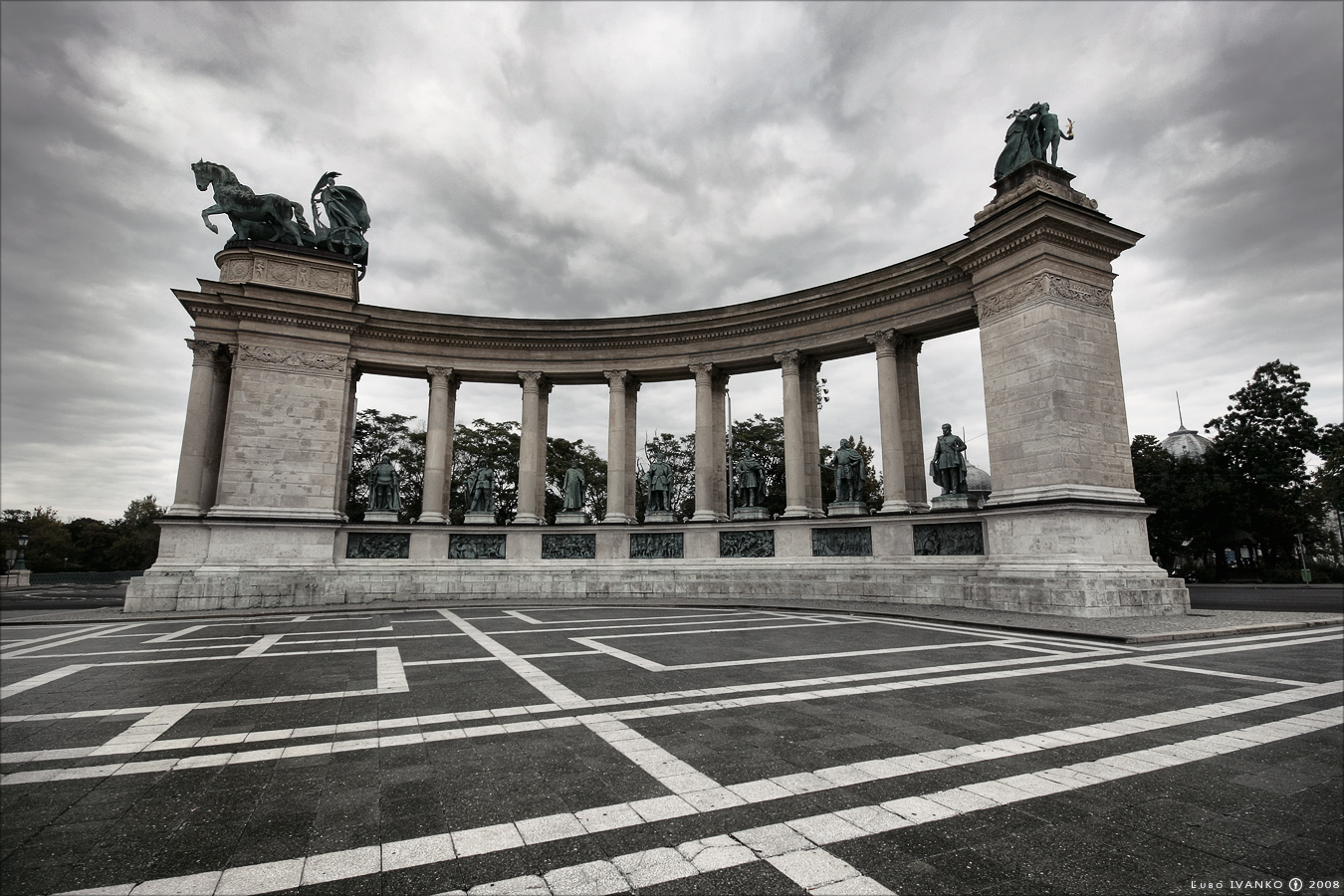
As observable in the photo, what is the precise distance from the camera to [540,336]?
98.8 feet

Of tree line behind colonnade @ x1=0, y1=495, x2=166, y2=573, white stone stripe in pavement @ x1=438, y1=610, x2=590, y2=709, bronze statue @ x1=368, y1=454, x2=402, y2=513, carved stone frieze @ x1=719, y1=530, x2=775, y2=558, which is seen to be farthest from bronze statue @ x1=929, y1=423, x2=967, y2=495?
tree line behind colonnade @ x1=0, y1=495, x2=166, y2=573

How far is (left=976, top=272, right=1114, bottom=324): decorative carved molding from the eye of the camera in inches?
798

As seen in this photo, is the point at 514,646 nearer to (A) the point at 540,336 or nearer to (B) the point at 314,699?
(B) the point at 314,699

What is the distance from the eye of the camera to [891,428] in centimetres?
2438

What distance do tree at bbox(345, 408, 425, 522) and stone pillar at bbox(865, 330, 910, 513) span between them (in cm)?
3707

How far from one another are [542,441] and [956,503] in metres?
17.9

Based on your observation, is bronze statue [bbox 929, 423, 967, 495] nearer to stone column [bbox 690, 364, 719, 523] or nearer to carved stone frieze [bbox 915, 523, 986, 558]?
carved stone frieze [bbox 915, 523, 986, 558]

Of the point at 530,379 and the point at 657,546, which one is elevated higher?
the point at 530,379

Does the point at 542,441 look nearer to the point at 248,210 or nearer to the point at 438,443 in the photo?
the point at 438,443

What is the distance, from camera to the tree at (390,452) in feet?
161

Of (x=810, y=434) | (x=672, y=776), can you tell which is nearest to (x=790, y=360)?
(x=810, y=434)

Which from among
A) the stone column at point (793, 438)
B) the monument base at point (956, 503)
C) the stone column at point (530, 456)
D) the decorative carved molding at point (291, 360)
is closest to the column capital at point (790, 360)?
the stone column at point (793, 438)

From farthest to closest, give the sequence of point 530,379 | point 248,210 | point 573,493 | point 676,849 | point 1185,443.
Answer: point 1185,443 < point 530,379 < point 573,493 < point 248,210 < point 676,849

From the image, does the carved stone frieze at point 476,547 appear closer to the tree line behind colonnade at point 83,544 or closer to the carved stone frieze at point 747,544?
the carved stone frieze at point 747,544
